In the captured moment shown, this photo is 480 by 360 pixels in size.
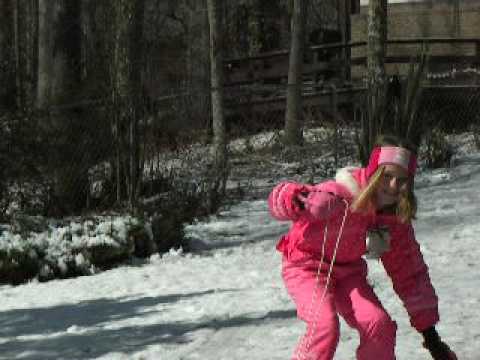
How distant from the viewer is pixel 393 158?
11.7ft

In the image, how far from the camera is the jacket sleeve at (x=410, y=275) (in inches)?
148

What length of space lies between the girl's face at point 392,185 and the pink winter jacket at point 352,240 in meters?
0.08

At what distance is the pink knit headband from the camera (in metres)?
3.56

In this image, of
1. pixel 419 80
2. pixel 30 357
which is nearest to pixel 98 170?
pixel 419 80

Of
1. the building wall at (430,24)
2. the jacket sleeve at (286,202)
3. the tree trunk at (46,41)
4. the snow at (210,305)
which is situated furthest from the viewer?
the building wall at (430,24)

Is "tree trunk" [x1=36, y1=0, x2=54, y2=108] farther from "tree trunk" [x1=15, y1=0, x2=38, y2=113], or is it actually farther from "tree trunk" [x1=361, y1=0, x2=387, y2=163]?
"tree trunk" [x1=361, y1=0, x2=387, y2=163]

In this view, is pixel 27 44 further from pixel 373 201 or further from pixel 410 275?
pixel 373 201

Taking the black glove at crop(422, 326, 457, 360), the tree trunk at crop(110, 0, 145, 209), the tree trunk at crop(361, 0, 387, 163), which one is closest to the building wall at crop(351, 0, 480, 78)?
the tree trunk at crop(361, 0, 387, 163)

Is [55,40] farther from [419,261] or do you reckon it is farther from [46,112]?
[419,261]

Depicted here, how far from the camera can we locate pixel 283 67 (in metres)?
20.8

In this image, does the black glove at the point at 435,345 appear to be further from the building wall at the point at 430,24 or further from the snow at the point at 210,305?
the building wall at the point at 430,24

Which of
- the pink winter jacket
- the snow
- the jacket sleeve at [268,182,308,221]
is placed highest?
the jacket sleeve at [268,182,308,221]

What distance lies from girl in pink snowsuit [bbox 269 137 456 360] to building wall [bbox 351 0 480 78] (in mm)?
16346

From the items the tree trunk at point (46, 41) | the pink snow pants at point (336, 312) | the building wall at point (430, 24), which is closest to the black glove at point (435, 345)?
the pink snow pants at point (336, 312)
